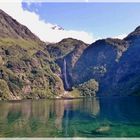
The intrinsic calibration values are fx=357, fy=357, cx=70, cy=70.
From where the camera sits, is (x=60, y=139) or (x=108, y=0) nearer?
(x=108, y=0)

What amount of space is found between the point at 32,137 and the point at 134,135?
48.5 feet

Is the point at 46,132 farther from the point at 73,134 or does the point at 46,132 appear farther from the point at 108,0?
the point at 108,0

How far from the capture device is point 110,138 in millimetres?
47969

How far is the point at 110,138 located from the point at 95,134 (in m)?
3.45

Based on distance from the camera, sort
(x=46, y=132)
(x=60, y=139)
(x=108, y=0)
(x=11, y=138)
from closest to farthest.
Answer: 1. (x=108, y=0)
2. (x=60, y=139)
3. (x=11, y=138)
4. (x=46, y=132)

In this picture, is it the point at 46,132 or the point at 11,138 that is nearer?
the point at 11,138

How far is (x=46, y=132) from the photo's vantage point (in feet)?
189

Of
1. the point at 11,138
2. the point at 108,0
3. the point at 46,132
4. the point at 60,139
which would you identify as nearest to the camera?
the point at 108,0

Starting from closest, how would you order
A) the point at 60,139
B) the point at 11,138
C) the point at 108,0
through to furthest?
the point at 108,0 → the point at 60,139 → the point at 11,138

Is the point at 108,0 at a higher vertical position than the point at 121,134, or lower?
higher

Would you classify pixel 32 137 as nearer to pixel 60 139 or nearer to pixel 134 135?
pixel 60 139

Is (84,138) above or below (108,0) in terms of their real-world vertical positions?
below

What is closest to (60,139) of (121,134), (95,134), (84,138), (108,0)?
(84,138)

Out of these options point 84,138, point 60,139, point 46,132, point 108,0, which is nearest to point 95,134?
point 84,138
